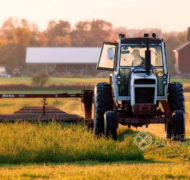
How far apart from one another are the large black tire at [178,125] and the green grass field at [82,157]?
0.98 ft

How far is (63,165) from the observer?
1016 cm

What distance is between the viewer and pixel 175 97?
13.9 metres

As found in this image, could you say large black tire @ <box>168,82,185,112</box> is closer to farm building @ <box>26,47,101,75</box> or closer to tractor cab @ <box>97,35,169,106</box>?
tractor cab @ <box>97,35,169,106</box>

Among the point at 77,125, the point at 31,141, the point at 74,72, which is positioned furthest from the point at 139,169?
the point at 74,72

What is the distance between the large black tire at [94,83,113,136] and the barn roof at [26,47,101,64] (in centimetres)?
7314

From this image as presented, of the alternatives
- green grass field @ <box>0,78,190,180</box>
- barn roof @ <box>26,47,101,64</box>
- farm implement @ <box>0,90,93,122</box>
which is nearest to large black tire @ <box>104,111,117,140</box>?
green grass field @ <box>0,78,190,180</box>

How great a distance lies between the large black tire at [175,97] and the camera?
13.8 meters

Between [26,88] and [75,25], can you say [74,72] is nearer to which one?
[75,25]

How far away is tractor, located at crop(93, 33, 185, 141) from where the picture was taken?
42.7ft

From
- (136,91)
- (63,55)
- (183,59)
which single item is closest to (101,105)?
(136,91)

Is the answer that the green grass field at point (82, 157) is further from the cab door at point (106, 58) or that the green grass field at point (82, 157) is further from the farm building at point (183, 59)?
the farm building at point (183, 59)

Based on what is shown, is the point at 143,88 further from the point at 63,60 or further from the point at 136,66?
the point at 63,60

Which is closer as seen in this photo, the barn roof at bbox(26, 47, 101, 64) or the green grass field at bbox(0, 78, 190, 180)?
the green grass field at bbox(0, 78, 190, 180)

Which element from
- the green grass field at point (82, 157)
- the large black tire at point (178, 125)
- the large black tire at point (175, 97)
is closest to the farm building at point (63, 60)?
the large black tire at point (175, 97)
